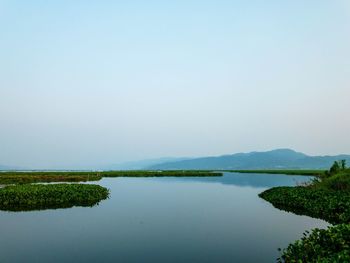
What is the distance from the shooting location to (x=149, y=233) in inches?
1027

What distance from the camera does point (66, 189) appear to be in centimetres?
4725

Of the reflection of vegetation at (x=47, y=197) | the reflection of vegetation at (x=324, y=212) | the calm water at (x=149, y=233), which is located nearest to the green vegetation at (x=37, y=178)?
the reflection of vegetation at (x=47, y=197)

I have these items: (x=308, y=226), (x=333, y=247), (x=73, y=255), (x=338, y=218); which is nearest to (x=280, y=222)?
(x=308, y=226)

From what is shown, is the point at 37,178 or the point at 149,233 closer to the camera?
the point at 149,233

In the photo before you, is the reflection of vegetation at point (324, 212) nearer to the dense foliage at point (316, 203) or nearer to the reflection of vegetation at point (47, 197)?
the dense foliage at point (316, 203)

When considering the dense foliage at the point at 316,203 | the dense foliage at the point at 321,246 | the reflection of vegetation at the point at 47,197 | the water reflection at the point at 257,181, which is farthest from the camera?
the water reflection at the point at 257,181

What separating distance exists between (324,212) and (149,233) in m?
19.1

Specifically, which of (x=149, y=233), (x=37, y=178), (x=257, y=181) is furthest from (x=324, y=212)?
(x=37, y=178)

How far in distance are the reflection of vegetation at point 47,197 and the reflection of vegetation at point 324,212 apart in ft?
80.8

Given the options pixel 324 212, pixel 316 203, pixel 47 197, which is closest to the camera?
pixel 324 212

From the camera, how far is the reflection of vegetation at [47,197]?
40.0 metres

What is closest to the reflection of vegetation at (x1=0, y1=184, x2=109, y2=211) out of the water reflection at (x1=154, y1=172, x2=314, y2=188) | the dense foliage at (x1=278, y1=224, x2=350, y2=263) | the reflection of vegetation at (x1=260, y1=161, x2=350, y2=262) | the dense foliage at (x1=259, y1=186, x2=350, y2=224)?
the dense foliage at (x1=259, y1=186, x2=350, y2=224)

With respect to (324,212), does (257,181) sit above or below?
below

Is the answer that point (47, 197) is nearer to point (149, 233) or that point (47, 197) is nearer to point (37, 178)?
point (149, 233)
